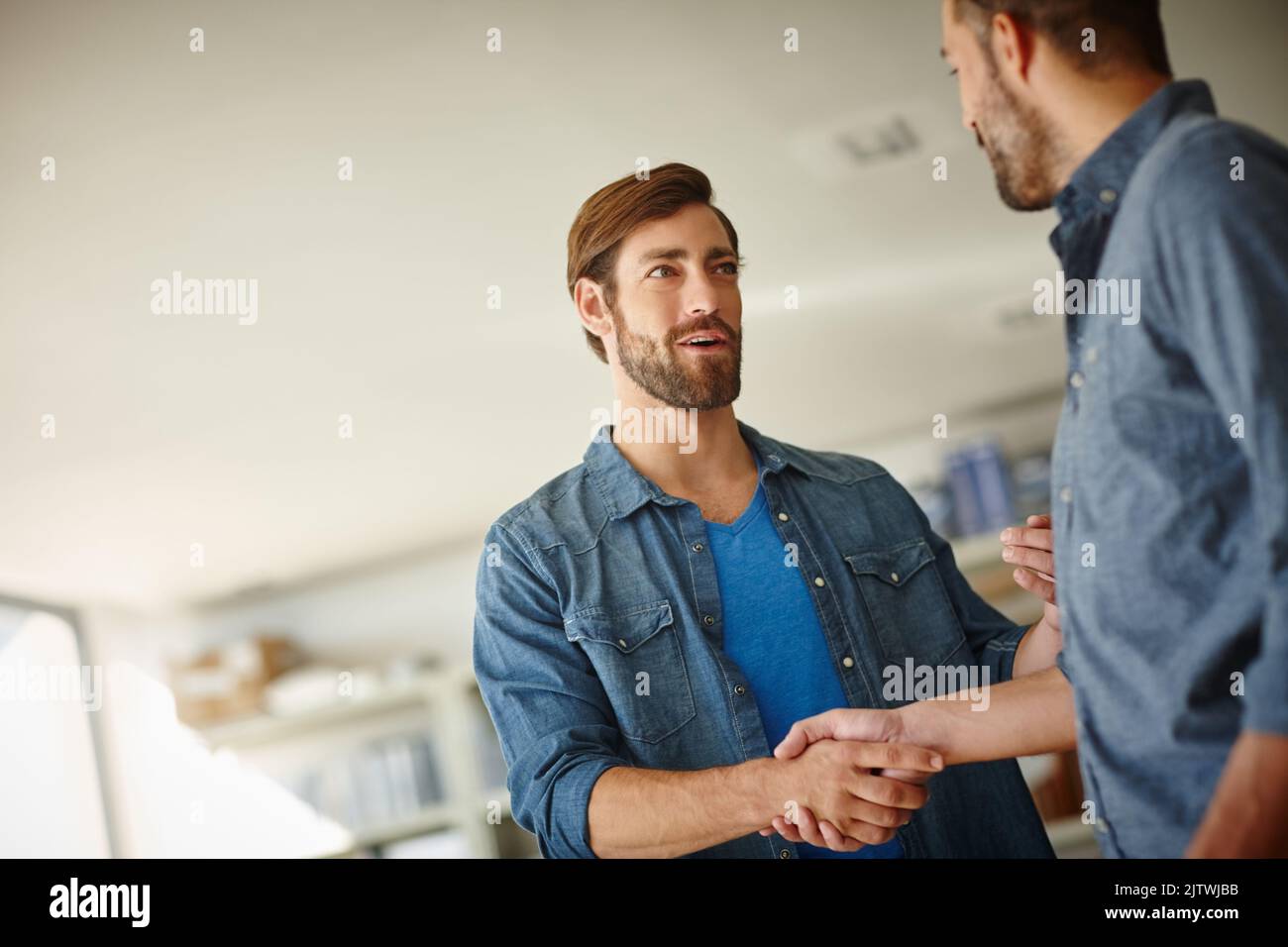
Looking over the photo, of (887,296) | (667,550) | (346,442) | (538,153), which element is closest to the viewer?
(667,550)

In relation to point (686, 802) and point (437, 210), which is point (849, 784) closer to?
point (686, 802)

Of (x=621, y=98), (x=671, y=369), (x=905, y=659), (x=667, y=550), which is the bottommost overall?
(x=905, y=659)

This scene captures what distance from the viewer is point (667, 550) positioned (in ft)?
5.30

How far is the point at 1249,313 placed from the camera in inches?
37.9

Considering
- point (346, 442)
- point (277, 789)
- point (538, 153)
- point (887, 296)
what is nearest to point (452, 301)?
point (538, 153)

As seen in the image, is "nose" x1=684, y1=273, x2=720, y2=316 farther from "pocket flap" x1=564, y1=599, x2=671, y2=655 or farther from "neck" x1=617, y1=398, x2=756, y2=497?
"pocket flap" x1=564, y1=599, x2=671, y2=655

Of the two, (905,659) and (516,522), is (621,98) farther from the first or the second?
(905,659)

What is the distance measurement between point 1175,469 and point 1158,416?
5 centimetres

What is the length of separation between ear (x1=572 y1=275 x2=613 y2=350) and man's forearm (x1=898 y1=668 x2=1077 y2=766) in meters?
0.72

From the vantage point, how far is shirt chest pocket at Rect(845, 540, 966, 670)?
162 centimetres

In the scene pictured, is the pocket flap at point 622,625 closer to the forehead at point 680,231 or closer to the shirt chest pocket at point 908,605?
the shirt chest pocket at point 908,605

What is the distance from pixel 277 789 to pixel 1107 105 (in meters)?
3.43

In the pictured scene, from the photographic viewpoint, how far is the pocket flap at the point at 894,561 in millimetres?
1643

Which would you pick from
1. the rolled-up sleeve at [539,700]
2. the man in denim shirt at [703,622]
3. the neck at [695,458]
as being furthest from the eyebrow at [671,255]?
the rolled-up sleeve at [539,700]
